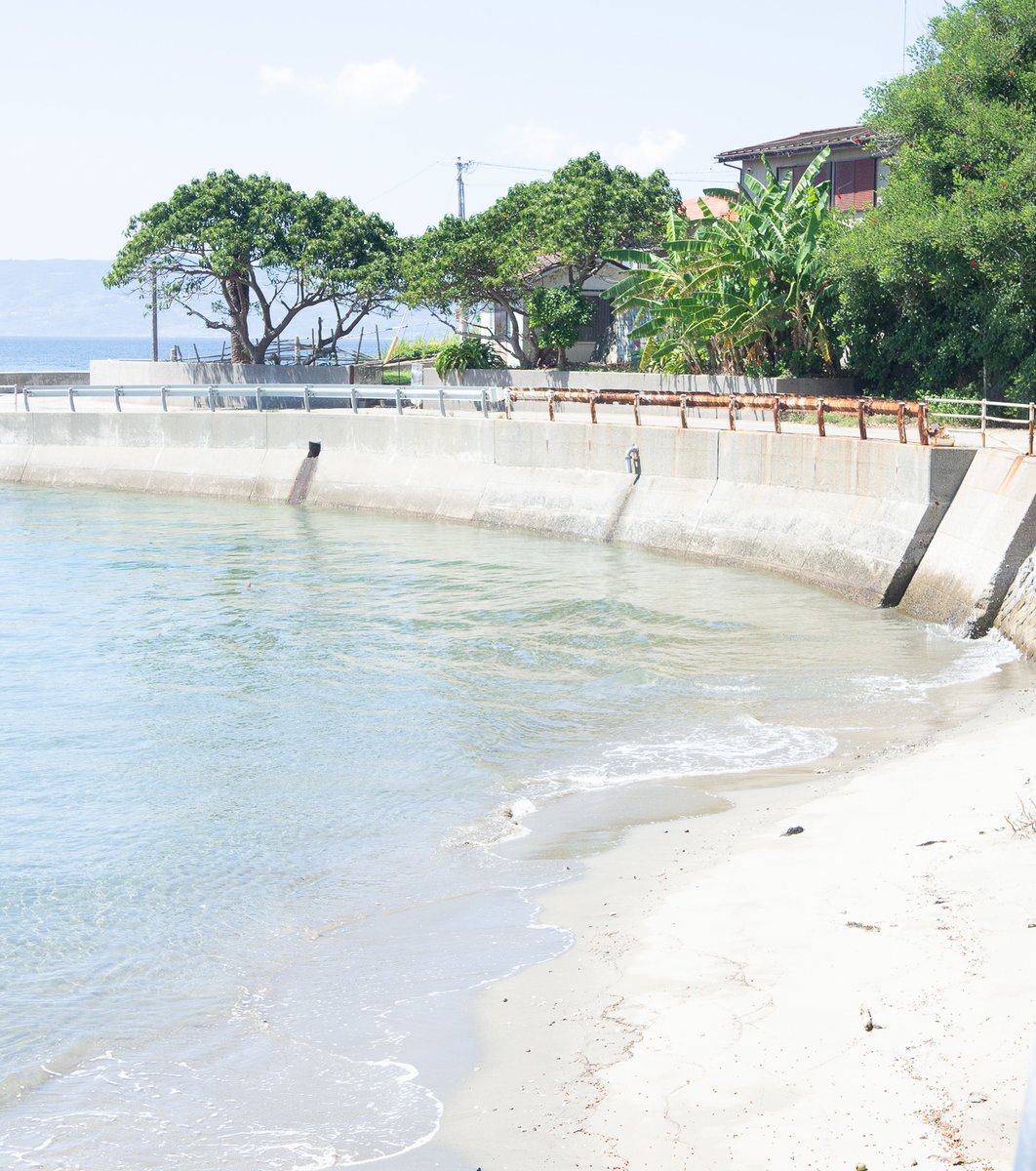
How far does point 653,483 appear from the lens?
29031 mm

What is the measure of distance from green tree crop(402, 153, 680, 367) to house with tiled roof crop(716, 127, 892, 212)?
15.3 feet

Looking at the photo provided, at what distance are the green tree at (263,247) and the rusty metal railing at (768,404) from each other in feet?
40.1

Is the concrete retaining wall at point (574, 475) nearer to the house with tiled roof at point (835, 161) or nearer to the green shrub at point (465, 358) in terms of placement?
the green shrub at point (465, 358)

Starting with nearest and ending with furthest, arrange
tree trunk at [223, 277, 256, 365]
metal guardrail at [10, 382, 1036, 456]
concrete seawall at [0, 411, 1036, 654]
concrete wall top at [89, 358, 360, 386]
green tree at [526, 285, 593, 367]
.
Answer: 1. concrete seawall at [0, 411, 1036, 654]
2. metal guardrail at [10, 382, 1036, 456]
3. green tree at [526, 285, 593, 367]
4. concrete wall top at [89, 358, 360, 386]
5. tree trunk at [223, 277, 256, 365]

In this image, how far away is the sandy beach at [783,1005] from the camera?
6.30 metres

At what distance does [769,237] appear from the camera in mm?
34781

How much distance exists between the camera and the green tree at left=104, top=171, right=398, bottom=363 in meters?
46.2

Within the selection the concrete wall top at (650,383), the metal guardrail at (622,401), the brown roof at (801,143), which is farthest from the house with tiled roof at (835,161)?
the metal guardrail at (622,401)

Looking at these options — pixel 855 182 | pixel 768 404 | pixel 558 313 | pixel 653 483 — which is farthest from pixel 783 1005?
pixel 855 182

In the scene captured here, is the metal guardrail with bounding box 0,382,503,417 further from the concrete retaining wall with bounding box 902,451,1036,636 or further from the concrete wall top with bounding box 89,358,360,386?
the concrete retaining wall with bounding box 902,451,1036,636

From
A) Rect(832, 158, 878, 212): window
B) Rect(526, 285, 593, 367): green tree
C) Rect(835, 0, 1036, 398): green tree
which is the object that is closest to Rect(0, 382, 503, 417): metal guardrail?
Rect(526, 285, 593, 367): green tree

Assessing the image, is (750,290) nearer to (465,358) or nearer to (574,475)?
(574,475)

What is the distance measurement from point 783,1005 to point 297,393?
33.4 metres

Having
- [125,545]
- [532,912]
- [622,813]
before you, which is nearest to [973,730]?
[622,813]
